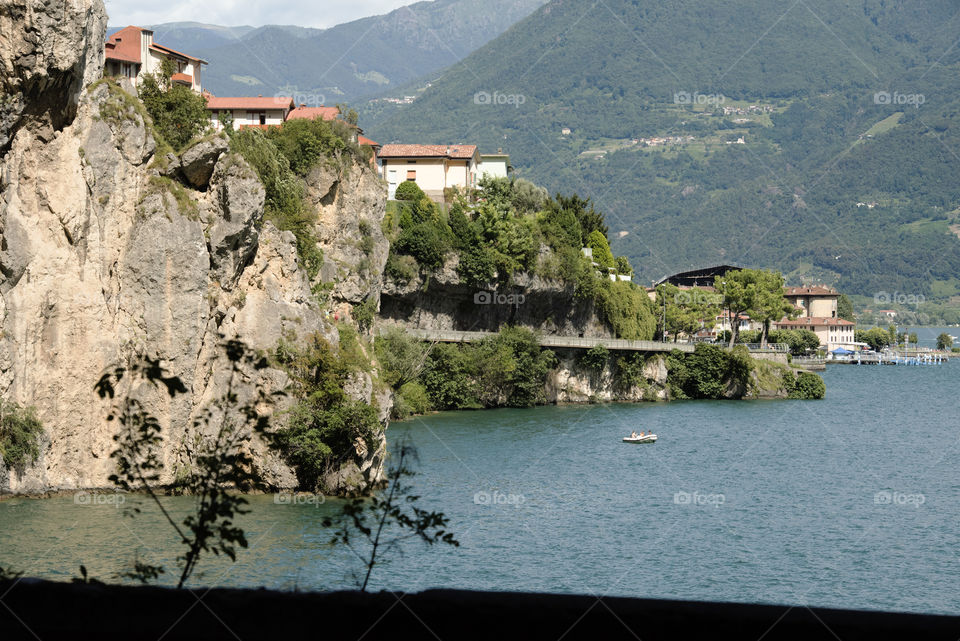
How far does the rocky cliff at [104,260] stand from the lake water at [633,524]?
2.97 meters

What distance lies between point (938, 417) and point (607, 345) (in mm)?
26927

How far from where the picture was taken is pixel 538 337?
8350 centimetres

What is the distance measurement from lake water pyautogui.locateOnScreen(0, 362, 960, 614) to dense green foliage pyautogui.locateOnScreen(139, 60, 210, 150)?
52.8ft

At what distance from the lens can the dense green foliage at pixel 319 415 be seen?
130 ft

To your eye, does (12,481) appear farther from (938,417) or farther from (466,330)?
(938,417)

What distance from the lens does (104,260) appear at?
39.4m

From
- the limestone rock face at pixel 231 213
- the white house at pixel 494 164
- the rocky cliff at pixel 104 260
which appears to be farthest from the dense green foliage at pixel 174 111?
the white house at pixel 494 164

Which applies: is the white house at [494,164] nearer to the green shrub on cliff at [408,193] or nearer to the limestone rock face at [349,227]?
the green shrub on cliff at [408,193]

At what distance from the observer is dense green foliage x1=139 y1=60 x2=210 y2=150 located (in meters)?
45.6

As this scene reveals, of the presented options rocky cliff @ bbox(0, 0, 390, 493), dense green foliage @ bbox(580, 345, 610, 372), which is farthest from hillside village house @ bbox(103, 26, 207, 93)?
dense green foliage @ bbox(580, 345, 610, 372)

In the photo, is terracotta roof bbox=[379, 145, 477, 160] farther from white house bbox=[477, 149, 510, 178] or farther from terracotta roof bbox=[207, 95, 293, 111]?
terracotta roof bbox=[207, 95, 293, 111]

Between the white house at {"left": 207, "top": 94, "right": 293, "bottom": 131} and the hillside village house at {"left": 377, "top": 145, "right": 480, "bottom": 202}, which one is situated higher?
the white house at {"left": 207, "top": 94, "right": 293, "bottom": 131}

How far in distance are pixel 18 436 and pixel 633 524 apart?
71.9 feet

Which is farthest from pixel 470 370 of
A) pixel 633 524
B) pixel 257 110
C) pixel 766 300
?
pixel 766 300
